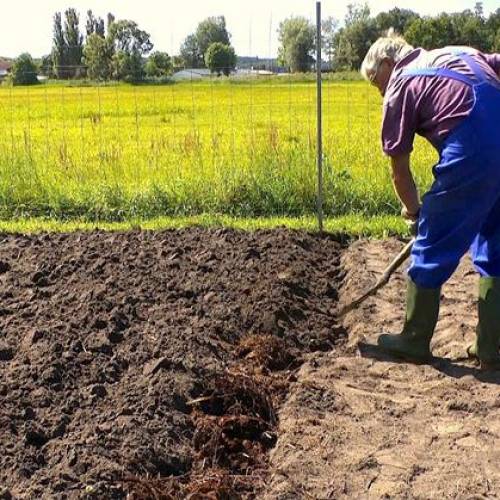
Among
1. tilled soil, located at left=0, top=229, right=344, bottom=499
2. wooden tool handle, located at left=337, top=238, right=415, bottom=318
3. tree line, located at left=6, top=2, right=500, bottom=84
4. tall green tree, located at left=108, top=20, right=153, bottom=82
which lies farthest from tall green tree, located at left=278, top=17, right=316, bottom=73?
wooden tool handle, located at left=337, top=238, right=415, bottom=318

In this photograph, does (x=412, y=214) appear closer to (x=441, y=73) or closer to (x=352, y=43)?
(x=441, y=73)

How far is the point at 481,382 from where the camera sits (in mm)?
4617

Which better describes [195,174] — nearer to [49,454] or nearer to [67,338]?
[67,338]

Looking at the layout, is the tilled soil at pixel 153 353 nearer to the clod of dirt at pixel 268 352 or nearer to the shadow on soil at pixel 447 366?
the clod of dirt at pixel 268 352

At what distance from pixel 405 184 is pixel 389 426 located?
4.50 feet

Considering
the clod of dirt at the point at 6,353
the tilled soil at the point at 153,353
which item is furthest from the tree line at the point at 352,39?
the clod of dirt at the point at 6,353

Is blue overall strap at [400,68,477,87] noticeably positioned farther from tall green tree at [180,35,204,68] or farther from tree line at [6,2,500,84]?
tall green tree at [180,35,204,68]

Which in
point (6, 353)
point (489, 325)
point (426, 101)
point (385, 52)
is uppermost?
point (385, 52)

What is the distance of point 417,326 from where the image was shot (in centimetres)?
484

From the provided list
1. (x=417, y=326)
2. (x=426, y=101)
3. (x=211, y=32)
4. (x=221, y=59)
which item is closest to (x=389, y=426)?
(x=417, y=326)

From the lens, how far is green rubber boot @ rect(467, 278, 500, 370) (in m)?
4.71

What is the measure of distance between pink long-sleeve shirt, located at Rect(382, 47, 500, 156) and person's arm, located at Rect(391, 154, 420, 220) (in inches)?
3.0

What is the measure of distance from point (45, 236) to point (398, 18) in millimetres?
31435

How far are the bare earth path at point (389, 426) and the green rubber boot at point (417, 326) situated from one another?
79 millimetres
